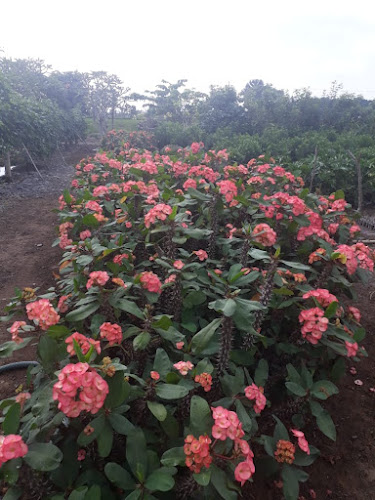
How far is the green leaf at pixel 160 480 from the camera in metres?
1.07

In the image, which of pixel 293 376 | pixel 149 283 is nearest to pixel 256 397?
pixel 293 376

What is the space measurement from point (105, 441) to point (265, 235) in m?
1.27

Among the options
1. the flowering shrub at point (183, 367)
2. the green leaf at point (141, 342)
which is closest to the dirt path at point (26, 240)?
the flowering shrub at point (183, 367)

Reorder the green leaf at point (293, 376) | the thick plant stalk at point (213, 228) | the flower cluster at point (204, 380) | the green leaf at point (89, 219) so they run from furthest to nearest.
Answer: the thick plant stalk at point (213, 228) → the green leaf at point (89, 219) → the green leaf at point (293, 376) → the flower cluster at point (204, 380)

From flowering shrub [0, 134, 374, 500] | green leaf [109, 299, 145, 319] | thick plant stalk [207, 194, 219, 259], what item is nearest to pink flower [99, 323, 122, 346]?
flowering shrub [0, 134, 374, 500]

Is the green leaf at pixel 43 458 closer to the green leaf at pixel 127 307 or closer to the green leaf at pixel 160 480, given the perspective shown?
the green leaf at pixel 160 480

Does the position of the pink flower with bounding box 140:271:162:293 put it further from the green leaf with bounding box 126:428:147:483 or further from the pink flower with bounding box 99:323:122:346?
the green leaf with bounding box 126:428:147:483

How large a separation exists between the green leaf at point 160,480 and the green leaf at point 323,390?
2.64 ft

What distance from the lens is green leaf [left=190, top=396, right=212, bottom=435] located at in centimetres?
118

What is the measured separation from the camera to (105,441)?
118cm

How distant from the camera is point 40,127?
8.53 m

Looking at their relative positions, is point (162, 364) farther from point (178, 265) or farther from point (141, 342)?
point (178, 265)

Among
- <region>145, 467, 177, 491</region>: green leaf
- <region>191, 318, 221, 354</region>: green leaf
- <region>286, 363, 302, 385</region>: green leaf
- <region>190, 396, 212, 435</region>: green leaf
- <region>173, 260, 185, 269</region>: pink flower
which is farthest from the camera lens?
<region>173, 260, 185, 269</region>: pink flower

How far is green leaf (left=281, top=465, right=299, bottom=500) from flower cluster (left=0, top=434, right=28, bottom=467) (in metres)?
1.00
